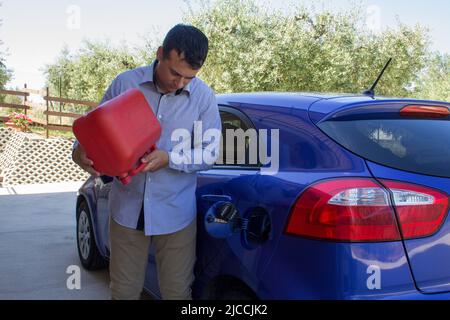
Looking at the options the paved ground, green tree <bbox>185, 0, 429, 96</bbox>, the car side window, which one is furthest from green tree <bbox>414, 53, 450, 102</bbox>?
the car side window

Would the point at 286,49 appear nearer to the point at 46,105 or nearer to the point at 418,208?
the point at 46,105

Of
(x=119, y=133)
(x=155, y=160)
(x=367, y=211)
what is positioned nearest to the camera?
(x=367, y=211)

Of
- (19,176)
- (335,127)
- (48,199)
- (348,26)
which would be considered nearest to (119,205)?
(335,127)

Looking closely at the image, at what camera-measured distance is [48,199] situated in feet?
27.9

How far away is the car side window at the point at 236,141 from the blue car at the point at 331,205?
0.01 meters

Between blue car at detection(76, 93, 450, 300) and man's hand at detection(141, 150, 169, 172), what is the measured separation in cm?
37

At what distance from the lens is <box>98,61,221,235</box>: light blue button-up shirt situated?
83.2 inches

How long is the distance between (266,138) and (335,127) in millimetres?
354

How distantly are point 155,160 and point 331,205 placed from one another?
2.47 feet

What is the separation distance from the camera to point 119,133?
6.02 ft

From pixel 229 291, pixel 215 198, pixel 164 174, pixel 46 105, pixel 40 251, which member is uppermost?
pixel 46 105

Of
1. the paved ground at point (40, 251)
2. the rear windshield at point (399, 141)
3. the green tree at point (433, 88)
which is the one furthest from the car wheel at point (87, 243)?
the green tree at point (433, 88)

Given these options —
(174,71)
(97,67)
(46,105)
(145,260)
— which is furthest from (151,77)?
(97,67)

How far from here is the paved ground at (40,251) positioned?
12.4 feet
